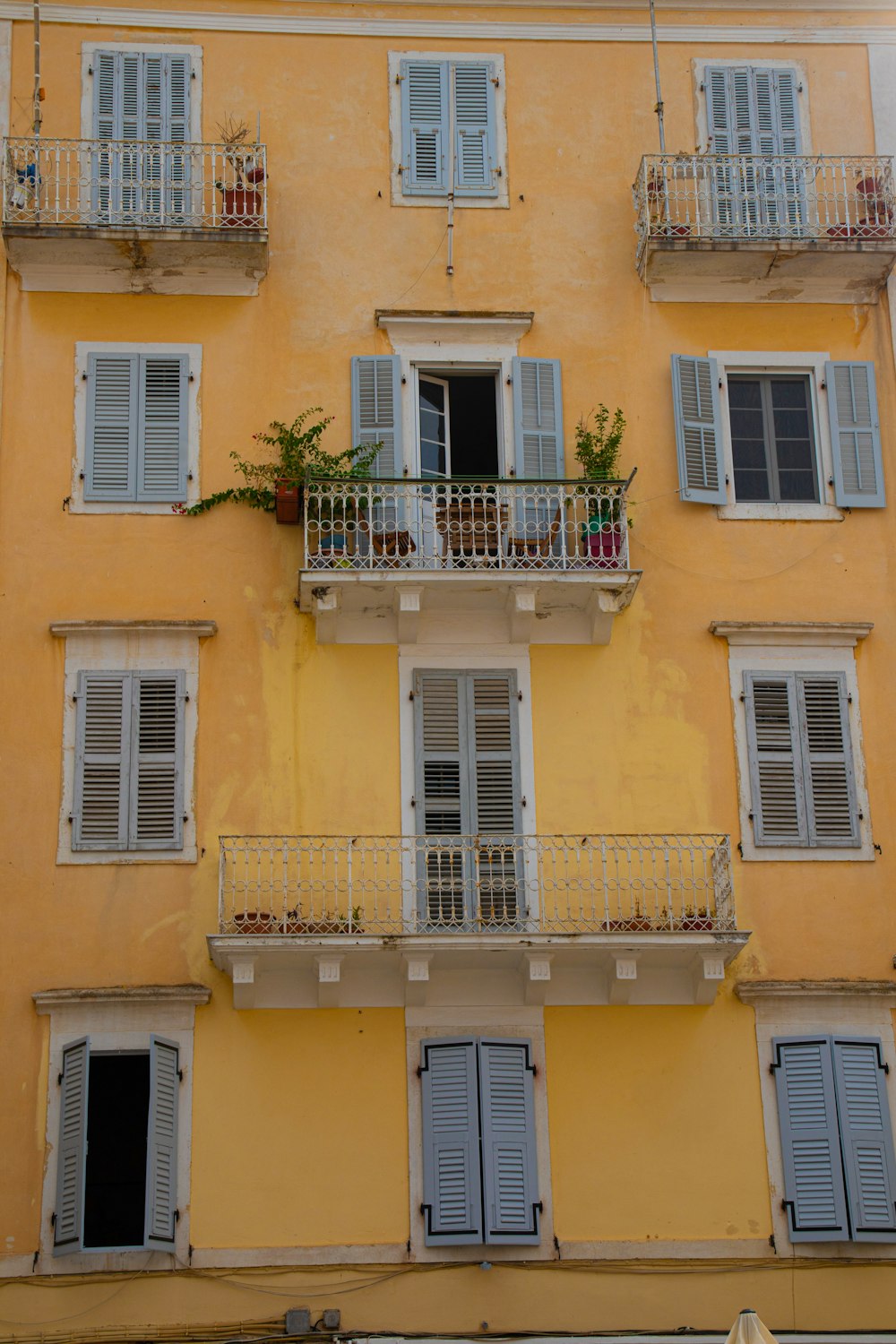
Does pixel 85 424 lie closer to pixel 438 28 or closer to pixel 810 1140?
pixel 438 28

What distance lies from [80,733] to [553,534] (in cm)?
462

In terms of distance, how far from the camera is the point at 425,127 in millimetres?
20453

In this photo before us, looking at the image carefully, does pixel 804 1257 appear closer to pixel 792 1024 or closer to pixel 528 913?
pixel 792 1024

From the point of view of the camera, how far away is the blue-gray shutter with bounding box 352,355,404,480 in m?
19.3

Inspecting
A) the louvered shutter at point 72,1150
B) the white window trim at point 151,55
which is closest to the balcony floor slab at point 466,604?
the louvered shutter at point 72,1150

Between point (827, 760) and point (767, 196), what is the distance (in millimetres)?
5580

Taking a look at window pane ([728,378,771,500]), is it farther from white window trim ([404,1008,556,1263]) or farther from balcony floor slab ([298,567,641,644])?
white window trim ([404,1008,556,1263])

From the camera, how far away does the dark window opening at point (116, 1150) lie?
16891mm

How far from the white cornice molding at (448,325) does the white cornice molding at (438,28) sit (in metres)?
3.16

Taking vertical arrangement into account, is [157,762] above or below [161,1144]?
above

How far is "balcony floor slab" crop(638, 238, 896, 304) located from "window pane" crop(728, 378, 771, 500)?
3.00ft

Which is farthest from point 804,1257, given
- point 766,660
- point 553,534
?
point 553,534

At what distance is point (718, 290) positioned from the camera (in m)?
20.1

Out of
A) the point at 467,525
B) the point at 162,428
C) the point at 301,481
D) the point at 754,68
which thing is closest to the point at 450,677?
the point at 467,525
